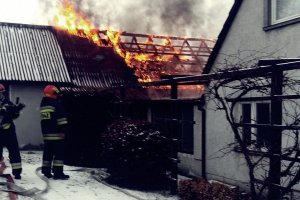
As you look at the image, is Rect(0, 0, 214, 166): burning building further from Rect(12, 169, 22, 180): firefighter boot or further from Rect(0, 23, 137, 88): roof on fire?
Rect(12, 169, 22, 180): firefighter boot

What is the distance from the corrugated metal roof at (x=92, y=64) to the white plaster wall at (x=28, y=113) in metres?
1.63

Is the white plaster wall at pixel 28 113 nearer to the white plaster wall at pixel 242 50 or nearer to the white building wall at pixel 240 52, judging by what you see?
the white building wall at pixel 240 52

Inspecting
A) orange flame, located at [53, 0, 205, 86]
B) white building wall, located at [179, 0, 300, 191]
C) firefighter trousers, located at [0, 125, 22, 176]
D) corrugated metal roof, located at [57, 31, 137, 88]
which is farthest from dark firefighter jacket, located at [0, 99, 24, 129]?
orange flame, located at [53, 0, 205, 86]

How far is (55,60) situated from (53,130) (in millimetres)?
8235

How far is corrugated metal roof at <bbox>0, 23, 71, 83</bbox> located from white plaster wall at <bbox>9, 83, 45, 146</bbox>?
42 centimetres

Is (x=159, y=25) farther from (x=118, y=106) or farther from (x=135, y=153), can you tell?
(x=135, y=153)

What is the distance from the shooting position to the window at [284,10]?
25.0 ft

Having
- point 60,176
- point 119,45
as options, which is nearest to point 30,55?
point 119,45

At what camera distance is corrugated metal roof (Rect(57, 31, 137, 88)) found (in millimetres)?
16484

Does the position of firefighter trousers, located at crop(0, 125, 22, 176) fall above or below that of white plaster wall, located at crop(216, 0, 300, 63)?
below

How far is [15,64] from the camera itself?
15719mm

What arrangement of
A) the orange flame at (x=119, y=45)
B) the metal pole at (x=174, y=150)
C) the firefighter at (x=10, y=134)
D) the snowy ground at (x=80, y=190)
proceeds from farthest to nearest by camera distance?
1. the orange flame at (x=119, y=45)
2. the firefighter at (x=10, y=134)
3. the metal pole at (x=174, y=150)
4. the snowy ground at (x=80, y=190)

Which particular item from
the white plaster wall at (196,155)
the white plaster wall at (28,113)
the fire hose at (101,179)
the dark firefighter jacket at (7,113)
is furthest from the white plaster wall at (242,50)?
the white plaster wall at (28,113)

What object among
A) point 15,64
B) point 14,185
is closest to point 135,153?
point 14,185
